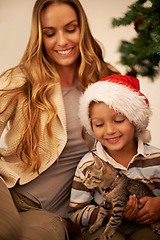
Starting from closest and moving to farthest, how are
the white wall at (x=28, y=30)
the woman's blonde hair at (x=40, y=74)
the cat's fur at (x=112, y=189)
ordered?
the cat's fur at (x=112, y=189), the woman's blonde hair at (x=40, y=74), the white wall at (x=28, y=30)

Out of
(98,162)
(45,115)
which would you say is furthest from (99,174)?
(45,115)

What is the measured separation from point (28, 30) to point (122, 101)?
1222mm

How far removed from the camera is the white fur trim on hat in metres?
1.18

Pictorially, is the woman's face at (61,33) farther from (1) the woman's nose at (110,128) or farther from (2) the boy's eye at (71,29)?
(1) the woman's nose at (110,128)

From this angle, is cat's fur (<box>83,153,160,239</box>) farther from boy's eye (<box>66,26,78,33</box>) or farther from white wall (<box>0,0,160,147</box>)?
white wall (<box>0,0,160,147</box>)

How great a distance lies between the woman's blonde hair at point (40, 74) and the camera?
1.43m

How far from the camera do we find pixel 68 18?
148 cm

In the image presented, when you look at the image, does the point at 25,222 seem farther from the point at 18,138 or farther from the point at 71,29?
the point at 71,29

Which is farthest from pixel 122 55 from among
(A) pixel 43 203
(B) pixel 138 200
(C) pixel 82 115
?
(A) pixel 43 203

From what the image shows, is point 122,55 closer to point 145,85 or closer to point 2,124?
point 2,124

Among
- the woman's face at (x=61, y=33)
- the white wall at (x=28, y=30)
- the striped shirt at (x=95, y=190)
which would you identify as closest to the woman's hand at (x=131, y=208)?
the striped shirt at (x=95, y=190)

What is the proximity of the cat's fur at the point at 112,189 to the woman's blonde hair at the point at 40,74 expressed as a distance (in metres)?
0.30

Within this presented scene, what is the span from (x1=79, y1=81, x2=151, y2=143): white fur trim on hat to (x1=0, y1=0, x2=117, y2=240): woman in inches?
10.4

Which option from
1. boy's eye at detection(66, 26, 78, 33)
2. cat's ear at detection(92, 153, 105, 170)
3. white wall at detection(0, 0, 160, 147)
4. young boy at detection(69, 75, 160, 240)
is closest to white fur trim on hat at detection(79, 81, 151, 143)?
young boy at detection(69, 75, 160, 240)
